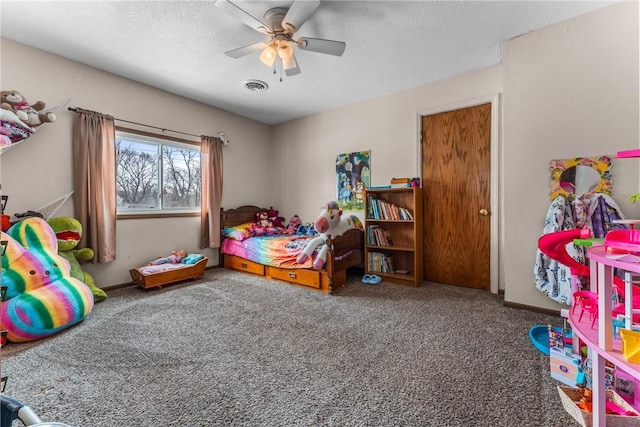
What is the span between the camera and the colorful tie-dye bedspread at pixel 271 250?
3.36 metres

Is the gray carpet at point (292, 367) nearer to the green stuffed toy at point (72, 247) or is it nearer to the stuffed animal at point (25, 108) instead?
the green stuffed toy at point (72, 247)

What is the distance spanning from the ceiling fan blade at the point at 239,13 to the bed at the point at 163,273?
2.73 m

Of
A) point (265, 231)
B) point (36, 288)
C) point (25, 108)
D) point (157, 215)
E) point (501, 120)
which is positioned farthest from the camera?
point (265, 231)

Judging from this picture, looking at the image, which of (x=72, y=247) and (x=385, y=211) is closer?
(x=72, y=247)

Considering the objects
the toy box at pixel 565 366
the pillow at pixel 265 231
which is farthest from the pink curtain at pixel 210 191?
the toy box at pixel 565 366

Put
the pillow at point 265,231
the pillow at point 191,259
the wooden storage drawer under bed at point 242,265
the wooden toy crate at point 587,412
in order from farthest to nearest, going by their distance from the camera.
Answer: the pillow at point 265,231, the wooden storage drawer under bed at point 242,265, the pillow at point 191,259, the wooden toy crate at point 587,412

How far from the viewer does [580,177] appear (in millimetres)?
2223

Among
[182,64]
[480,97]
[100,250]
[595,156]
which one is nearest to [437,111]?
[480,97]

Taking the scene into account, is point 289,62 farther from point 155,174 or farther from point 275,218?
point 275,218

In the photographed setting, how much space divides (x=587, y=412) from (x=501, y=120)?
8.75ft

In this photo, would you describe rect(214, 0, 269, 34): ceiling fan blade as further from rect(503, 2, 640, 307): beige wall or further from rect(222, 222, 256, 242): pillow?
rect(222, 222, 256, 242): pillow

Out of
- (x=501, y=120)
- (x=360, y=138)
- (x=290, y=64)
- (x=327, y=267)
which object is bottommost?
(x=327, y=267)

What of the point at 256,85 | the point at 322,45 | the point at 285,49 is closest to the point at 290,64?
the point at 285,49

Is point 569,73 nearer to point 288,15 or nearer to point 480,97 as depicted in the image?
point 480,97
